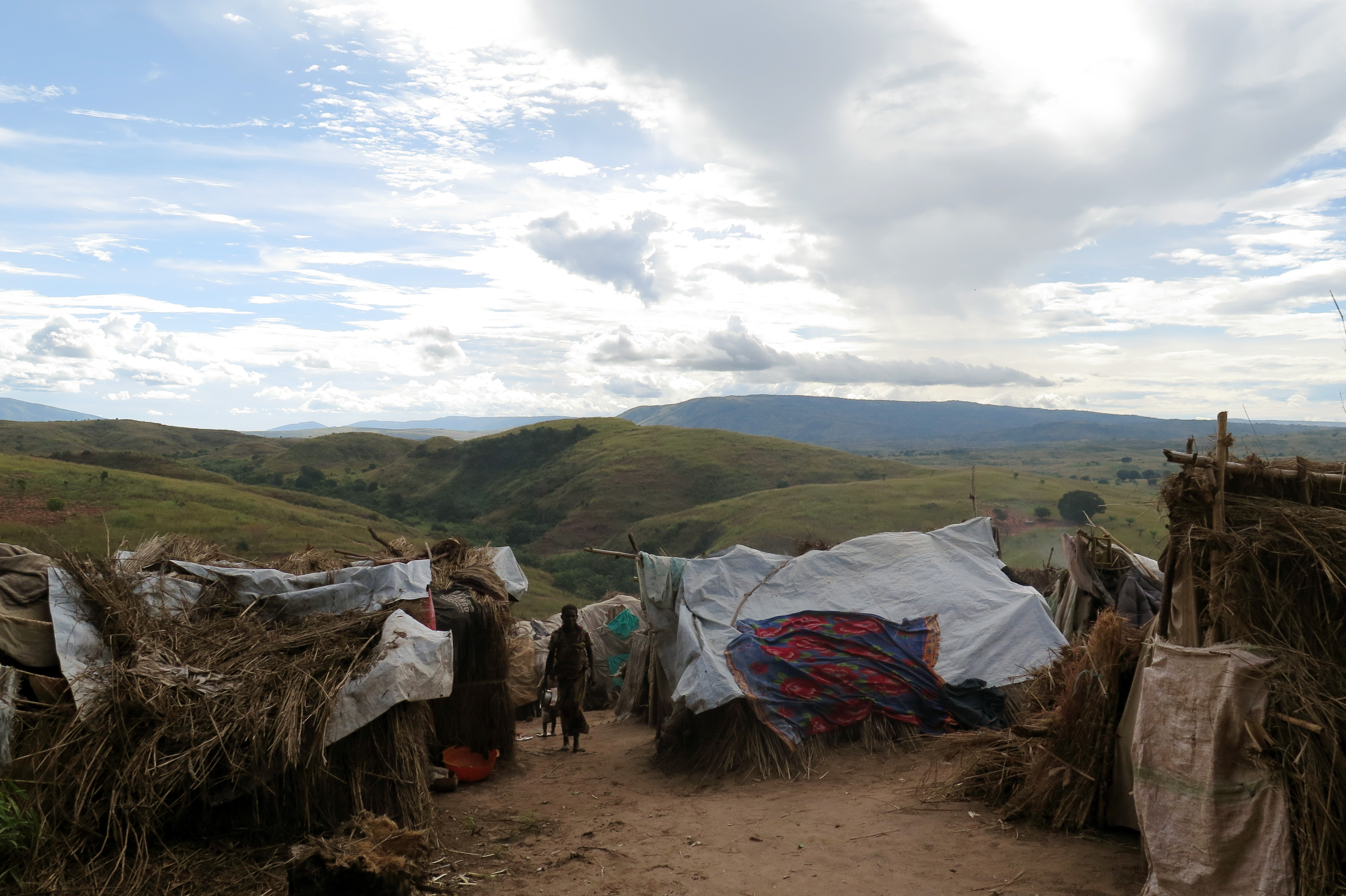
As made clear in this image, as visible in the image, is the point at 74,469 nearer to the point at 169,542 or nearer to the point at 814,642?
the point at 169,542

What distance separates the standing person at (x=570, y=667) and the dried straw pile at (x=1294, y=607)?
7.23 meters

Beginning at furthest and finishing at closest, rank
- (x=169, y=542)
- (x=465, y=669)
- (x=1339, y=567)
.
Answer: (x=465, y=669) → (x=169, y=542) → (x=1339, y=567)

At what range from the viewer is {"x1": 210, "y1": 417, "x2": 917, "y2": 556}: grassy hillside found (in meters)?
62.9

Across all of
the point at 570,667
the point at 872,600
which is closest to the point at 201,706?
the point at 570,667

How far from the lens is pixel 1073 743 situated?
6094mm

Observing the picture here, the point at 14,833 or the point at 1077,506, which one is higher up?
the point at 14,833

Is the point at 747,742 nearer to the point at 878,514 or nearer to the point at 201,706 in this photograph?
the point at 201,706

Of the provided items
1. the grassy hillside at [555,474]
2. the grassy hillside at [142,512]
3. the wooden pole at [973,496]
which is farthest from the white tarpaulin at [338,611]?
the grassy hillside at [555,474]

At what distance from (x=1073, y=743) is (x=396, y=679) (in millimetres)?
4988

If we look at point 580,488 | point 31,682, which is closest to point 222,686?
point 31,682

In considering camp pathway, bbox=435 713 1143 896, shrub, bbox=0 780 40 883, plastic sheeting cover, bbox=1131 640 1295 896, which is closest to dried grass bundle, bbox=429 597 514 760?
camp pathway, bbox=435 713 1143 896

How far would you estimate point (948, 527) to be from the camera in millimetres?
12172

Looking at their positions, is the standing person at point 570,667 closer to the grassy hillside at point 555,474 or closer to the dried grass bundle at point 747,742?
the dried grass bundle at point 747,742

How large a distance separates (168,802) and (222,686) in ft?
2.63
